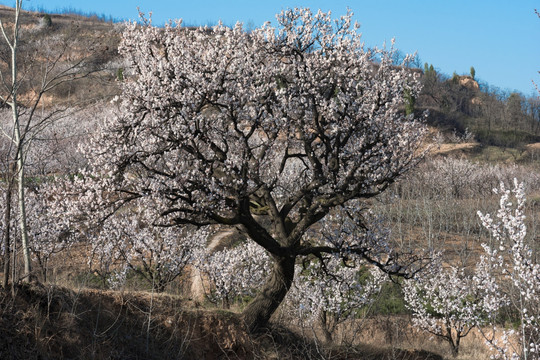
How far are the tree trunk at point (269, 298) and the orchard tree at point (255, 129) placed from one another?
0.02 m

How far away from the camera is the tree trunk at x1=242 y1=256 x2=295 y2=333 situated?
41.6ft

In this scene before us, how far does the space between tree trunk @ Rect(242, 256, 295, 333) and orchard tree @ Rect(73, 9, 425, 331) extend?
0.08 feet

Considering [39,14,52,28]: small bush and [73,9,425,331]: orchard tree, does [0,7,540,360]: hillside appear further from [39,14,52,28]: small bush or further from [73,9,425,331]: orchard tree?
[39,14,52,28]: small bush

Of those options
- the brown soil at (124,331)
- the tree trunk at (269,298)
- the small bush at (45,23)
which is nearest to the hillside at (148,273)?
the brown soil at (124,331)

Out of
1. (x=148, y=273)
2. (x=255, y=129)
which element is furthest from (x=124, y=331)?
(x=148, y=273)

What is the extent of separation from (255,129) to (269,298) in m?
3.95

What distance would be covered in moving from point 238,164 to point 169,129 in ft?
5.28

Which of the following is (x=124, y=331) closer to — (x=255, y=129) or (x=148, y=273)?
(x=255, y=129)

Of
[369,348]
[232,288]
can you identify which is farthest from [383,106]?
[232,288]

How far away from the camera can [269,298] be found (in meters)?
12.8

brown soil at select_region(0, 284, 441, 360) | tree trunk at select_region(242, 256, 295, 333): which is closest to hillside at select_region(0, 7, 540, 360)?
brown soil at select_region(0, 284, 441, 360)

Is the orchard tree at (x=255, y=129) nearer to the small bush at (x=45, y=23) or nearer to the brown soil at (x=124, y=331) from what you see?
the brown soil at (x=124, y=331)

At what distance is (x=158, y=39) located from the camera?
1359cm

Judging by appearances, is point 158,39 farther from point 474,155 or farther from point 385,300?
point 474,155
